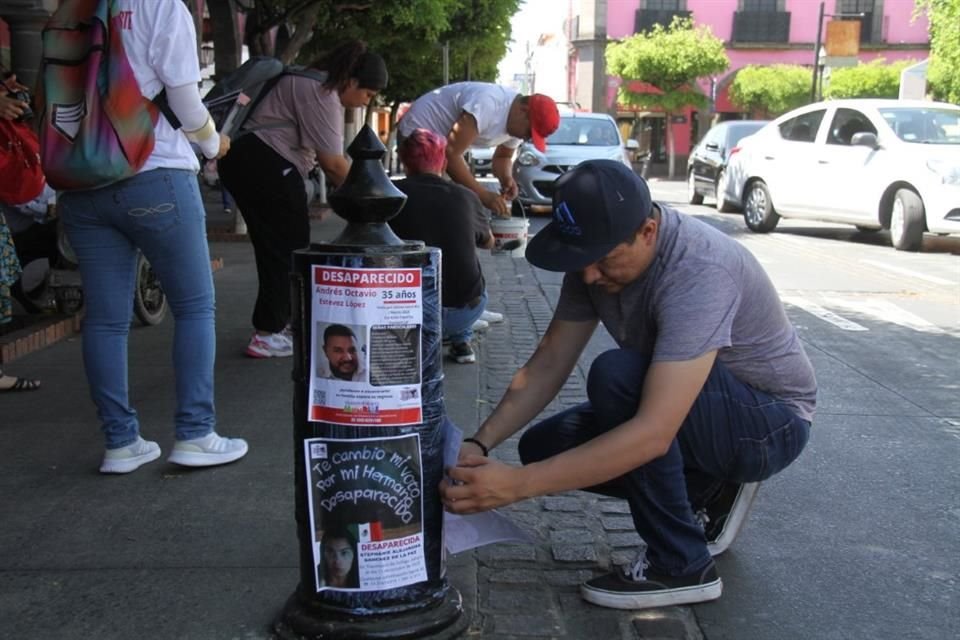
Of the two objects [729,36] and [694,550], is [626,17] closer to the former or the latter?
[729,36]

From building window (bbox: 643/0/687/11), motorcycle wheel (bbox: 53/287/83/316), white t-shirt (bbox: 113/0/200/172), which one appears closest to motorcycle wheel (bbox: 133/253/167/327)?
motorcycle wheel (bbox: 53/287/83/316)

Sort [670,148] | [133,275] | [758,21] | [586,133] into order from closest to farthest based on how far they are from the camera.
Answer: [133,275] → [586,133] → [670,148] → [758,21]

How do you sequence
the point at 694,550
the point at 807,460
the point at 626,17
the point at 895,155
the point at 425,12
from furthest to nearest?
1. the point at 626,17
2. the point at 425,12
3. the point at 895,155
4. the point at 807,460
5. the point at 694,550

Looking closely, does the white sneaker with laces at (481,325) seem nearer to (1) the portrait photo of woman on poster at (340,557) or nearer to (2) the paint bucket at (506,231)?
(2) the paint bucket at (506,231)

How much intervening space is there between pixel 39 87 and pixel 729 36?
5257 cm

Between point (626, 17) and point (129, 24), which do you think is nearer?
point (129, 24)

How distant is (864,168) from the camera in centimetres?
1262

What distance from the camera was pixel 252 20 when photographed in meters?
13.2

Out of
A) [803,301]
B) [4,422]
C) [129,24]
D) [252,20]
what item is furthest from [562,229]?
[252,20]

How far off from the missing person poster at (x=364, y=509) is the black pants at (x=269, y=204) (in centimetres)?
312

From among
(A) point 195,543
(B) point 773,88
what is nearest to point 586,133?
(A) point 195,543

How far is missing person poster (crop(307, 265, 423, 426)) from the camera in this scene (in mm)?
2516

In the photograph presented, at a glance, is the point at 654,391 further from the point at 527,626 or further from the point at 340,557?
the point at 340,557

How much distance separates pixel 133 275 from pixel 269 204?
1.78m
